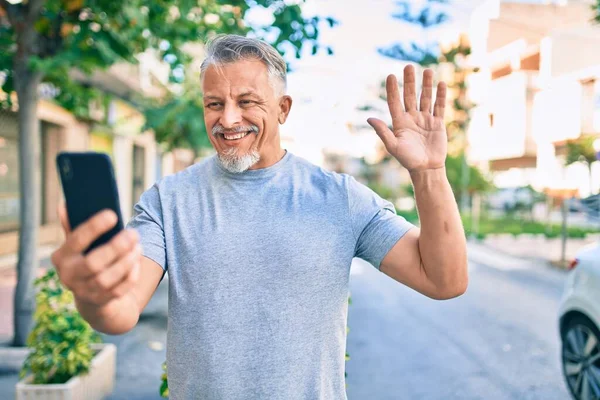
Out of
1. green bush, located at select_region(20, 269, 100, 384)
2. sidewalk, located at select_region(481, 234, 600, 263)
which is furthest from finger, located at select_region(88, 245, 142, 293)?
sidewalk, located at select_region(481, 234, 600, 263)

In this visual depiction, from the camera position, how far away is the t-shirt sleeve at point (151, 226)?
1.59 meters

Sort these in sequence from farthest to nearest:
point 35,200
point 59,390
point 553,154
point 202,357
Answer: point 553,154
point 35,200
point 59,390
point 202,357

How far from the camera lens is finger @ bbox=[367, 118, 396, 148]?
5.08ft

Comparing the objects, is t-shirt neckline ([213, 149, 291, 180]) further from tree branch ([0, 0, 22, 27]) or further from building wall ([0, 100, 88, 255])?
building wall ([0, 100, 88, 255])

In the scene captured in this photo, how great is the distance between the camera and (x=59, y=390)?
3.76 metres

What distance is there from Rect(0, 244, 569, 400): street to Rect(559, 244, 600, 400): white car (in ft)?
1.80

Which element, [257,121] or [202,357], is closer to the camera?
[202,357]

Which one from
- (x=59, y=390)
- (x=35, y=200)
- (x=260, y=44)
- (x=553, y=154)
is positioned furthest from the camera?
(x=553, y=154)

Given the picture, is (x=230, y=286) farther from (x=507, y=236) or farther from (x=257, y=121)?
(x=507, y=236)

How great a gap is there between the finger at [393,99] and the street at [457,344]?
3727mm

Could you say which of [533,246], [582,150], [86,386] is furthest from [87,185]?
[533,246]

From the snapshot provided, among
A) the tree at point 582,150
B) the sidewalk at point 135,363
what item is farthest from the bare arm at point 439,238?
the tree at point 582,150

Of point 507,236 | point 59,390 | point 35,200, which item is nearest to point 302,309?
point 59,390

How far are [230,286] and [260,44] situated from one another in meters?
0.70
